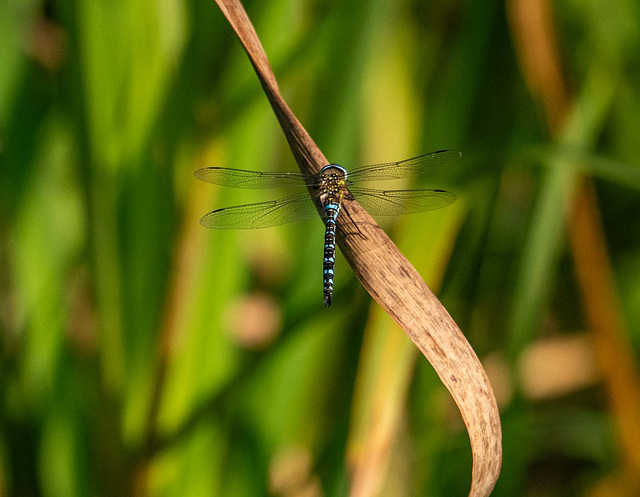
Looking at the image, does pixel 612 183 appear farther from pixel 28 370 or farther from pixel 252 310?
pixel 28 370

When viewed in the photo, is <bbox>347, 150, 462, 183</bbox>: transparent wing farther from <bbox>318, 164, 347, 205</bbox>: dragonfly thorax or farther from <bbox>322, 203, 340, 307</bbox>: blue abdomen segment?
<bbox>322, 203, 340, 307</bbox>: blue abdomen segment

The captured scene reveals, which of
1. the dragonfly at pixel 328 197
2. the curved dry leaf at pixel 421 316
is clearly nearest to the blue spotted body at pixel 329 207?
the dragonfly at pixel 328 197

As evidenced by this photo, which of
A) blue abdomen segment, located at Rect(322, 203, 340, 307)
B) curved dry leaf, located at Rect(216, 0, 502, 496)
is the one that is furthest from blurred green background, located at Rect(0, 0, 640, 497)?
curved dry leaf, located at Rect(216, 0, 502, 496)

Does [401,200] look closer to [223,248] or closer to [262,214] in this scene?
[262,214]

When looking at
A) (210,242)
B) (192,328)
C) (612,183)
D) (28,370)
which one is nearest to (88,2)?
(210,242)

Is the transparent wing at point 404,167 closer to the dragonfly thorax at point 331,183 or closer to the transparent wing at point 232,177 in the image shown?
the dragonfly thorax at point 331,183
